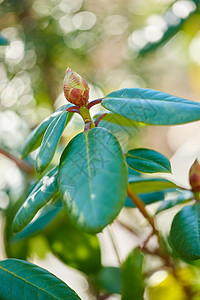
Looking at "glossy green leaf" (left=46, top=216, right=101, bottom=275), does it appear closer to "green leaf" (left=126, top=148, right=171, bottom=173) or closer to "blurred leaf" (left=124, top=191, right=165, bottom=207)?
"blurred leaf" (left=124, top=191, right=165, bottom=207)

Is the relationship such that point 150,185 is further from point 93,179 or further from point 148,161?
point 93,179

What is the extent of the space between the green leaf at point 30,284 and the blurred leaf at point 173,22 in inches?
26.9

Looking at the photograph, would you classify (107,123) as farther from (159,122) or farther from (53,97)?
(53,97)

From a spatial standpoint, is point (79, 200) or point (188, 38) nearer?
point (79, 200)

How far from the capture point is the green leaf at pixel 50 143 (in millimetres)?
429

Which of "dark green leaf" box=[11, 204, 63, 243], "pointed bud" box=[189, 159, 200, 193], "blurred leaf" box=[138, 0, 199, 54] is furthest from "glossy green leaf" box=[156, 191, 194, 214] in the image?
"blurred leaf" box=[138, 0, 199, 54]

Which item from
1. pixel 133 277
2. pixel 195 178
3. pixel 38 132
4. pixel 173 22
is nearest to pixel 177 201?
pixel 195 178

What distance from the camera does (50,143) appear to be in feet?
1.44

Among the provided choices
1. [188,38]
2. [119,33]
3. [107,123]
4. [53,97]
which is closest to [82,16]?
[119,33]

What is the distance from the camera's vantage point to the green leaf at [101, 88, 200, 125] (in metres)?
0.38

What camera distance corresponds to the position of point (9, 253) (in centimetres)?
88

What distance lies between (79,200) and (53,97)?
34.1 inches

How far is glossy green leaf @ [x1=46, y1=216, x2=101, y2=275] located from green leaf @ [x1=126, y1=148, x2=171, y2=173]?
0.97ft

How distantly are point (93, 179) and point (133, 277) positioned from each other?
340 millimetres
